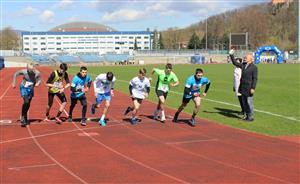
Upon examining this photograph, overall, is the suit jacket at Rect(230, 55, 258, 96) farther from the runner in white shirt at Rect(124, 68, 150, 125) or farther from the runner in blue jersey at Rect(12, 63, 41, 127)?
the runner in blue jersey at Rect(12, 63, 41, 127)

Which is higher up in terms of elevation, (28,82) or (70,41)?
(70,41)

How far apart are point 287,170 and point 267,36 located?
14582cm

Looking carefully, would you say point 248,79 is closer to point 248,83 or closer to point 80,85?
point 248,83

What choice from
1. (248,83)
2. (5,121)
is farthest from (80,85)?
(248,83)

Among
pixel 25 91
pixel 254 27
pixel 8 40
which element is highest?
pixel 254 27

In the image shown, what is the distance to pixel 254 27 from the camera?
152000 millimetres

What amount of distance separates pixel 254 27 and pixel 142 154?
14800 cm

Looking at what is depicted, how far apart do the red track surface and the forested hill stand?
5081 inches

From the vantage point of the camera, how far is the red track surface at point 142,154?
8000 millimetres

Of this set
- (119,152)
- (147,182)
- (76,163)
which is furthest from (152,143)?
(147,182)

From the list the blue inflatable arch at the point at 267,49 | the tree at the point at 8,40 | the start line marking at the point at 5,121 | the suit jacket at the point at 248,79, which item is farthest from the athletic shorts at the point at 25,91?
the tree at the point at 8,40

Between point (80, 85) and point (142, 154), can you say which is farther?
point (80, 85)

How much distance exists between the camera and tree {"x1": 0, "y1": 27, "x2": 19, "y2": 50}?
145250 mm

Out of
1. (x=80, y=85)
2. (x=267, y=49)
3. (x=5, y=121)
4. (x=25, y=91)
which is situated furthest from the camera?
(x=267, y=49)
